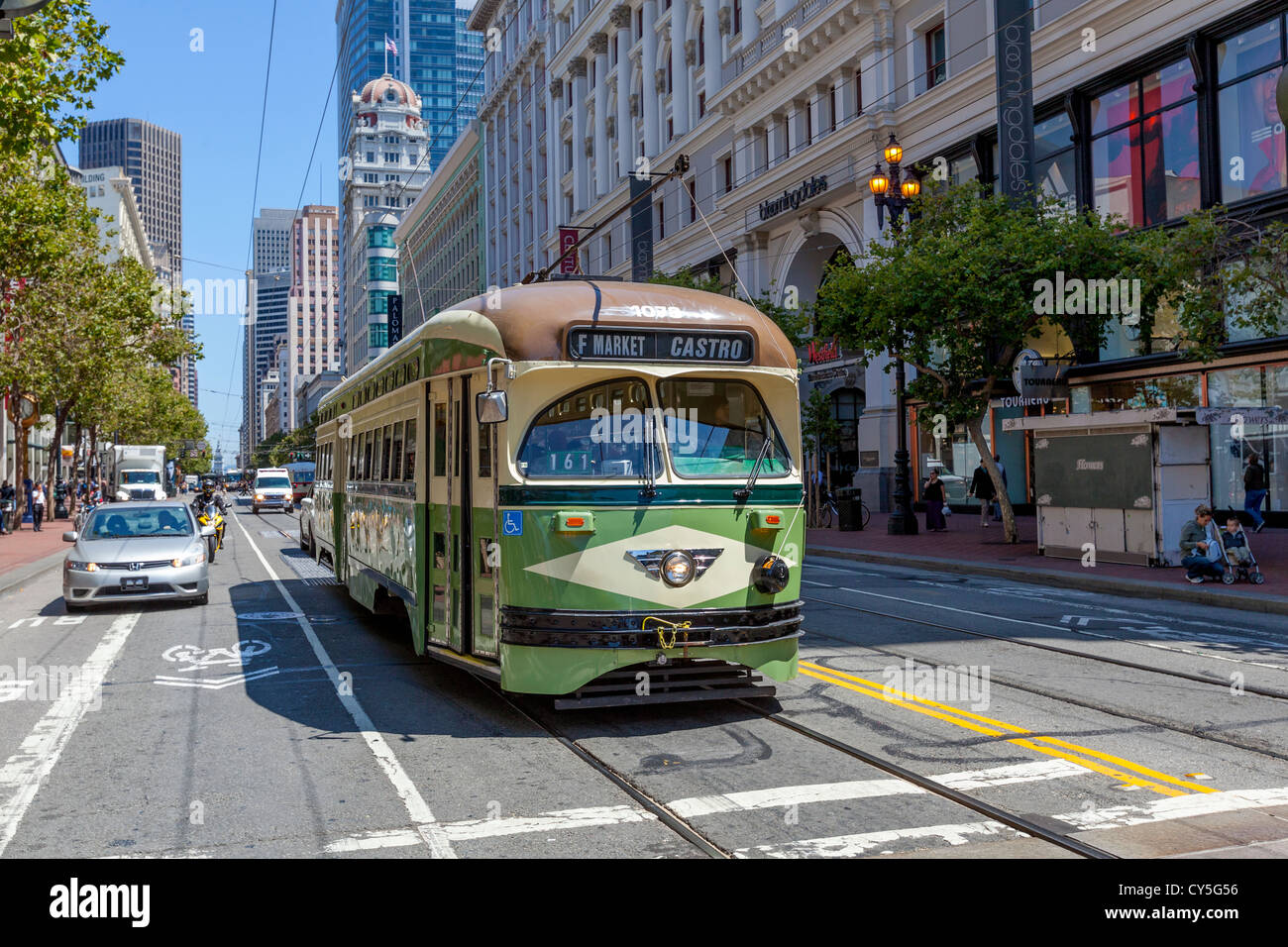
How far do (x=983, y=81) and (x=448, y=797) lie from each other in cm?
2849

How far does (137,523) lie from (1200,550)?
51.1 feet

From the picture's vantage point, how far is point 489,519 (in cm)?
790

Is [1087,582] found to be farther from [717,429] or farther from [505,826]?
[505,826]

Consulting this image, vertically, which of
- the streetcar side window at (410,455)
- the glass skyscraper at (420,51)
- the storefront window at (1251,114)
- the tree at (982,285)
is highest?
the glass skyscraper at (420,51)

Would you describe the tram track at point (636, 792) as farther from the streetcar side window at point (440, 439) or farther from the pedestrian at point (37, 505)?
the pedestrian at point (37, 505)

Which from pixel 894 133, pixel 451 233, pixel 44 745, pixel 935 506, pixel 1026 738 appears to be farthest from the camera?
→ pixel 451 233

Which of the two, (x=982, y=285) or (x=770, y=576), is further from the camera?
(x=982, y=285)

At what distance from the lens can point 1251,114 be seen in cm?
2322

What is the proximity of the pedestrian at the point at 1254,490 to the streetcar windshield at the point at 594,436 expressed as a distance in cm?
1994

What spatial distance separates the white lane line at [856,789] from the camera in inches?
232

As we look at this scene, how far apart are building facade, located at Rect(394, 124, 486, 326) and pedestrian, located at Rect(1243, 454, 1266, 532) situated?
199 feet

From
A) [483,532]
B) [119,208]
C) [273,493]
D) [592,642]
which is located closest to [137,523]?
[483,532]

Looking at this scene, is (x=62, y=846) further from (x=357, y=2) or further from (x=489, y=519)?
(x=357, y=2)

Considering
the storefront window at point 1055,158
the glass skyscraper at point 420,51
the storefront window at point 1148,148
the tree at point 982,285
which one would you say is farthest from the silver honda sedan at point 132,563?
the glass skyscraper at point 420,51
